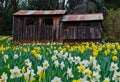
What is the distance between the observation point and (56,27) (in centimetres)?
2808

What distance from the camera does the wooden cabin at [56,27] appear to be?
27.6m

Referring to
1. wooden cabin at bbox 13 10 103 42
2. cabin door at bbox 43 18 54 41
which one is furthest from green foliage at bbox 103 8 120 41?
cabin door at bbox 43 18 54 41

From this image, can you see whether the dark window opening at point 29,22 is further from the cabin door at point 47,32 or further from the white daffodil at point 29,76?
the white daffodil at point 29,76

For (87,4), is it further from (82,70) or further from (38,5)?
(82,70)

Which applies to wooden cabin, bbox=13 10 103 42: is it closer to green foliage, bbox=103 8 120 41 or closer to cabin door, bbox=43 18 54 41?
cabin door, bbox=43 18 54 41

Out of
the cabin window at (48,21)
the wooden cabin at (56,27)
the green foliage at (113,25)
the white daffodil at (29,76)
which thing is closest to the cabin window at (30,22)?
the wooden cabin at (56,27)

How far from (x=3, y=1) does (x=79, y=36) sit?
22.5 m

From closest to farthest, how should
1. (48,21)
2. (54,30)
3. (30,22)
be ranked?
(54,30) → (30,22) → (48,21)

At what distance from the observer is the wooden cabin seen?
2758 cm

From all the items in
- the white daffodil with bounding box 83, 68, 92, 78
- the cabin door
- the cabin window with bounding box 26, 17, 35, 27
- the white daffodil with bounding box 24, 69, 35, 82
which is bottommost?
the cabin door

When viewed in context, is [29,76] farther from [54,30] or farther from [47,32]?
[47,32]

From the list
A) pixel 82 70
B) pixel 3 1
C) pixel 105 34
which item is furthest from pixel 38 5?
pixel 82 70

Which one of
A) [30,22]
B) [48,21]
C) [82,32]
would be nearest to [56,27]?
[82,32]

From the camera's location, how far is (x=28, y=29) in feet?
93.8
